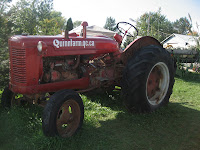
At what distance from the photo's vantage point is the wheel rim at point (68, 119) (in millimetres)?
2885

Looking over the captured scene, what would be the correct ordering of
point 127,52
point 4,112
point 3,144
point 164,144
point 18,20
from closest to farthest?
point 3,144 < point 164,144 < point 4,112 < point 127,52 < point 18,20

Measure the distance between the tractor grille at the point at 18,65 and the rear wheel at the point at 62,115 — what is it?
0.59m

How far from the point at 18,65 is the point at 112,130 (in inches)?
71.1

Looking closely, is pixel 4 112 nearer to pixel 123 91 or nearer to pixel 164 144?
pixel 123 91

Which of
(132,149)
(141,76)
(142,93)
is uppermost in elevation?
(141,76)

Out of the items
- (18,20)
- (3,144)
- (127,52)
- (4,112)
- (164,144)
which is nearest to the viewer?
(3,144)

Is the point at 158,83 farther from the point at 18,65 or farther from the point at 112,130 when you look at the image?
the point at 18,65

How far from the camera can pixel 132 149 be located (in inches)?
110

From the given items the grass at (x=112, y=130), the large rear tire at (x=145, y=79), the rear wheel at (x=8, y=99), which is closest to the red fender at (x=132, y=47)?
the large rear tire at (x=145, y=79)

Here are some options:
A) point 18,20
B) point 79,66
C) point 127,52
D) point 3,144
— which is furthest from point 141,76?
point 18,20

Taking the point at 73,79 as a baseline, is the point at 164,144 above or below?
below

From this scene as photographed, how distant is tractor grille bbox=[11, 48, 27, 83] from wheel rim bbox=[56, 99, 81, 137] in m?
0.73

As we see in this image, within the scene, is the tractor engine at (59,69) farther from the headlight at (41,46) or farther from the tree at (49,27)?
the tree at (49,27)

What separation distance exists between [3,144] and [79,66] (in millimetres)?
1750
